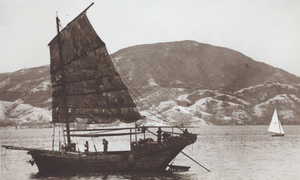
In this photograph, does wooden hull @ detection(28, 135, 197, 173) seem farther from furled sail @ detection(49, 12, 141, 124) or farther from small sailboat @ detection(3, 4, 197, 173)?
furled sail @ detection(49, 12, 141, 124)

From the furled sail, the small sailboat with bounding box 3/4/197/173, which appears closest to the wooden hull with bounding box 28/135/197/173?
the small sailboat with bounding box 3/4/197/173

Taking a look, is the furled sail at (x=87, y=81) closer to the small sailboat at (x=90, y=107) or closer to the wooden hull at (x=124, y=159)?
the small sailboat at (x=90, y=107)

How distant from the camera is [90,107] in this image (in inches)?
1350

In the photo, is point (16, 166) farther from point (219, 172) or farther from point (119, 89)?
point (219, 172)

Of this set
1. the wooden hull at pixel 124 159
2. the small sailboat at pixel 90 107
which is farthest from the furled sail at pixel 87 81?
the wooden hull at pixel 124 159

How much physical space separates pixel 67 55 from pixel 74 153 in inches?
367

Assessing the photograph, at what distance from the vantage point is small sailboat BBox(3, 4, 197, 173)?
31594 millimetres

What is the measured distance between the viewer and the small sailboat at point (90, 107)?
3159 centimetres

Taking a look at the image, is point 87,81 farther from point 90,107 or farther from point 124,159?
point 124,159

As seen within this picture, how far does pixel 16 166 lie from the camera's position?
143 ft

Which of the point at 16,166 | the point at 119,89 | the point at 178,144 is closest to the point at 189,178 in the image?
the point at 178,144

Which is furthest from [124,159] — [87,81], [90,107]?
[87,81]

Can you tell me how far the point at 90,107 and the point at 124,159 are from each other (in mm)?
6068

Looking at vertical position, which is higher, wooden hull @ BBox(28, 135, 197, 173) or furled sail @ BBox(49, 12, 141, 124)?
furled sail @ BBox(49, 12, 141, 124)
